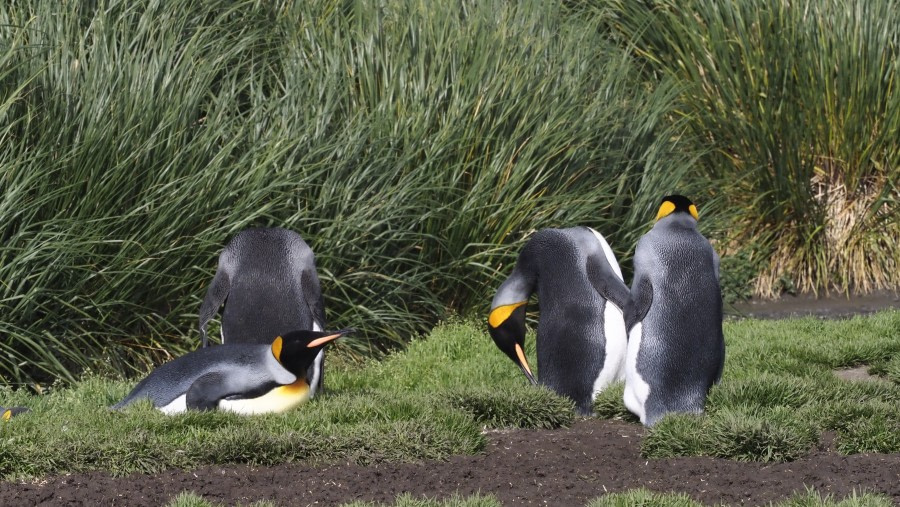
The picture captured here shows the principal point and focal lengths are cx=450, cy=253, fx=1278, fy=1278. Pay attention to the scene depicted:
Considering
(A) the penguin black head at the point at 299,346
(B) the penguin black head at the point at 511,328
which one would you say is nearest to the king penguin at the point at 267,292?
(A) the penguin black head at the point at 299,346

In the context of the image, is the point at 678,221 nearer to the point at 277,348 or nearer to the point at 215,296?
the point at 277,348

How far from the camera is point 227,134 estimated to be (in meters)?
8.52

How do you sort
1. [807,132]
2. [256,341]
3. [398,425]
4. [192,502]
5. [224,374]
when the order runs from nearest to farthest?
1. [192,502]
2. [398,425]
3. [224,374]
4. [256,341]
5. [807,132]

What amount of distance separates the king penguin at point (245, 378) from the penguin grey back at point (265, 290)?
1.53 feet

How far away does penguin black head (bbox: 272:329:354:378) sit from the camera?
5.50 metres

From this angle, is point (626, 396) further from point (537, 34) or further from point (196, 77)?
point (537, 34)

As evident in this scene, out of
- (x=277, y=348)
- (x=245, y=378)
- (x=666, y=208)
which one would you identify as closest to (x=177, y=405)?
(x=245, y=378)

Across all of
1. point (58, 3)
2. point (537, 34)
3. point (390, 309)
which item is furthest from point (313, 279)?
point (537, 34)

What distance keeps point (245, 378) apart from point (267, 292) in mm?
704

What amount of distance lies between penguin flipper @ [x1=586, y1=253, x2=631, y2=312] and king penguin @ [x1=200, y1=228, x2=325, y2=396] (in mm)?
1334

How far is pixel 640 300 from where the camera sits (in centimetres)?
581

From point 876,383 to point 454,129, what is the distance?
3.56 m

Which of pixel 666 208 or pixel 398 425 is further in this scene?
pixel 666 208

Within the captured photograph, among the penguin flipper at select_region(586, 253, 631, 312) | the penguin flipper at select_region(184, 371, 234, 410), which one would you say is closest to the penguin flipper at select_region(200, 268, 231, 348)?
the penguin flipper at select_region(184, 371, 234, 410)
